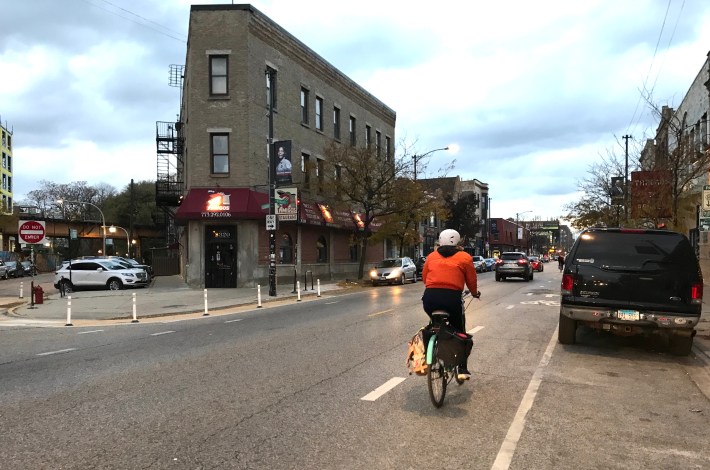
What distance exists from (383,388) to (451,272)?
1674 millimetres

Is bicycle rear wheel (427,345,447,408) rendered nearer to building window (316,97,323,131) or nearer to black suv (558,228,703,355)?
black suv (558,228,703,355)

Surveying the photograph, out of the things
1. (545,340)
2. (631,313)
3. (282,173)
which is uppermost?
(282,173)

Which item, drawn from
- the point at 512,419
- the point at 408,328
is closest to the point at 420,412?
the point at 512,419

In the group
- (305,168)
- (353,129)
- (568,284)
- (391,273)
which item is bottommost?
(391,273)

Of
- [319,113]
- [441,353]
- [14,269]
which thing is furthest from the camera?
[14,269]

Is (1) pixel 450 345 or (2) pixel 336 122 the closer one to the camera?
(1) pixel 450 345

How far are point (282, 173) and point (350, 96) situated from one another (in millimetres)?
16226

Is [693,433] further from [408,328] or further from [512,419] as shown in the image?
[408,328]

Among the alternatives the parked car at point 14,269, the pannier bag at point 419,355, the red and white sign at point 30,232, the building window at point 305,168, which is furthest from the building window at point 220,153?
the parked car at point 14,269

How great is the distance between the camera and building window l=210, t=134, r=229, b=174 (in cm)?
2600

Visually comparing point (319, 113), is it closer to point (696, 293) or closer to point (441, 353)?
point (696, 293)

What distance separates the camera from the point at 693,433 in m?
4.97

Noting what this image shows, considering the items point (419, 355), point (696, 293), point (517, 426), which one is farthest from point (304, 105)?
point (517, 426)

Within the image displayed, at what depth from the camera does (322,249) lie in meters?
32.2
